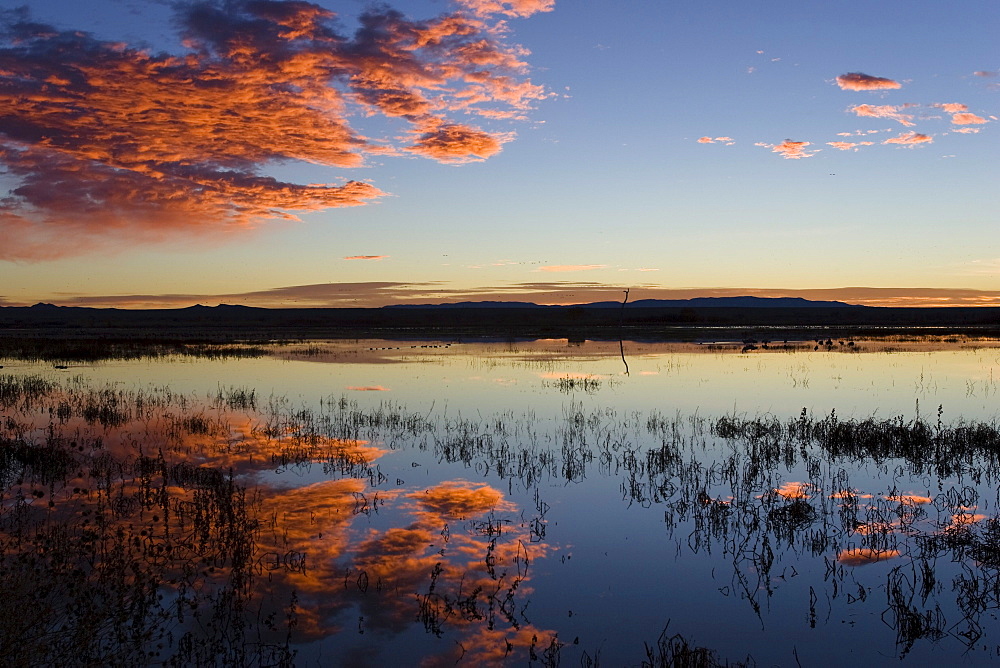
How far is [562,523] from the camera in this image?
1017cm

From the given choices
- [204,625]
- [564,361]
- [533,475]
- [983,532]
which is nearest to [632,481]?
[533,475]

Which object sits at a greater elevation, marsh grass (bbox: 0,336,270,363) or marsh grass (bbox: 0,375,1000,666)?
marsh grass (bbox: 0,336,270,363)

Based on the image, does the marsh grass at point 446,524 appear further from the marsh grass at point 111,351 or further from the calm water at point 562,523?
the marsh grass at point 111,351

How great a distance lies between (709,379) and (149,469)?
71.3 feet

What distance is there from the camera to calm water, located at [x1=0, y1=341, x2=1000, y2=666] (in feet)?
22.6

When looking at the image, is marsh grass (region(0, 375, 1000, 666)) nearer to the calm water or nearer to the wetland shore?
the calm water

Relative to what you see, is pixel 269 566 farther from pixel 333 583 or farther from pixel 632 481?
pixel 632 481

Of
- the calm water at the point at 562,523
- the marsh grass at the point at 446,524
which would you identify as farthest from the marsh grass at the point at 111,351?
the marsh grass at the point at 446,524

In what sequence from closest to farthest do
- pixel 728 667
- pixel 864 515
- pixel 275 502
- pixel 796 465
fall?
pixel 728 667 < pixel 864 515 < pixel 275 502 < pixel 796 465

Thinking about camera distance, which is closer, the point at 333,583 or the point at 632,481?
the point at 333,583

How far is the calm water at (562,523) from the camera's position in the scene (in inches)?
271

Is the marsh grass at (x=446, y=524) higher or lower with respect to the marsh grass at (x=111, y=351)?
lower

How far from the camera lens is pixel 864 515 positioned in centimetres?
1035

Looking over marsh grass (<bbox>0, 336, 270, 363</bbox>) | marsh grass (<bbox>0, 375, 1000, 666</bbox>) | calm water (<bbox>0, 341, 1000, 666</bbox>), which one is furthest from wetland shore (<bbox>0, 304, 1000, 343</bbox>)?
marsh grass (<bbox>0, 375, 1000, 666</bbox>)
